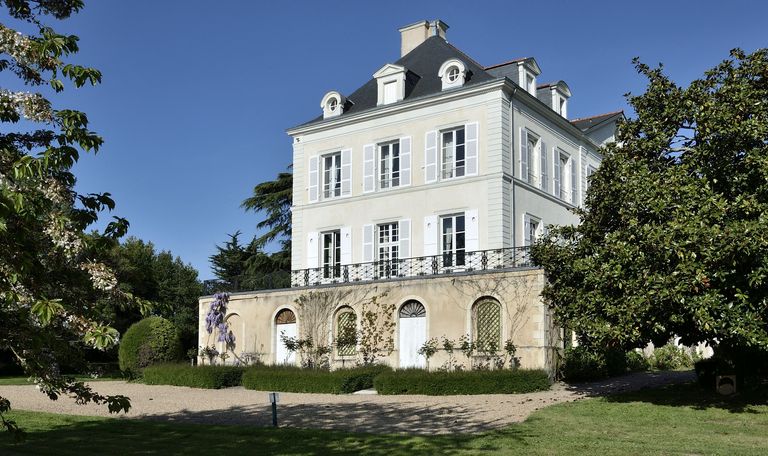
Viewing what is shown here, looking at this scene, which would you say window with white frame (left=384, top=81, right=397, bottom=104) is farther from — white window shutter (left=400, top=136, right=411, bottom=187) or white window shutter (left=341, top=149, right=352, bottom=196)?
white window shutter (left=341, top=149, right=352, bottom=196)

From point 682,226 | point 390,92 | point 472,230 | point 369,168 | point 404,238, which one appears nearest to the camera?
point 682,226

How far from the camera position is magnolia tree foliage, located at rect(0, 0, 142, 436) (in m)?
5.27

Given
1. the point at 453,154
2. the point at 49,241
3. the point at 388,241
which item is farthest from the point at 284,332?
the point at 49,241

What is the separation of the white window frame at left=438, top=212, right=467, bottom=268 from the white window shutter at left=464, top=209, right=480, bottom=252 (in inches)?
4.0

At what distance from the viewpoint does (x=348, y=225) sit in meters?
27.1

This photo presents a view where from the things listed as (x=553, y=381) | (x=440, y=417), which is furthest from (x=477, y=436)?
(x=553, y=381)

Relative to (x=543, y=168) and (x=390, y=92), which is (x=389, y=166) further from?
(x=543, y=168)

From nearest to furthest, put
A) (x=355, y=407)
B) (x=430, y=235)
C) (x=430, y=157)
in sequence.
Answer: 1. (x=355, y=407)
2. (x=430, y=235)
3. (x=430, y=157)

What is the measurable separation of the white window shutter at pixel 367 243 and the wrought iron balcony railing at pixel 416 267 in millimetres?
668

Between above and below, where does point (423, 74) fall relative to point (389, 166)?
above

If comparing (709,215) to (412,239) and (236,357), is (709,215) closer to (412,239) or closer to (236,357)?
(412,239)

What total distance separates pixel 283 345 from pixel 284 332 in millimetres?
436

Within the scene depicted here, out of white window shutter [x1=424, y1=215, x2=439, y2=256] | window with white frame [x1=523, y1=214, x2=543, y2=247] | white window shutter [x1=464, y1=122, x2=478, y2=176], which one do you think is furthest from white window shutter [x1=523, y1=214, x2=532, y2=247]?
white window shutter [x1=424, y1=215, x2=439, y2=256]

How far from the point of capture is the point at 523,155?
25.3 m
